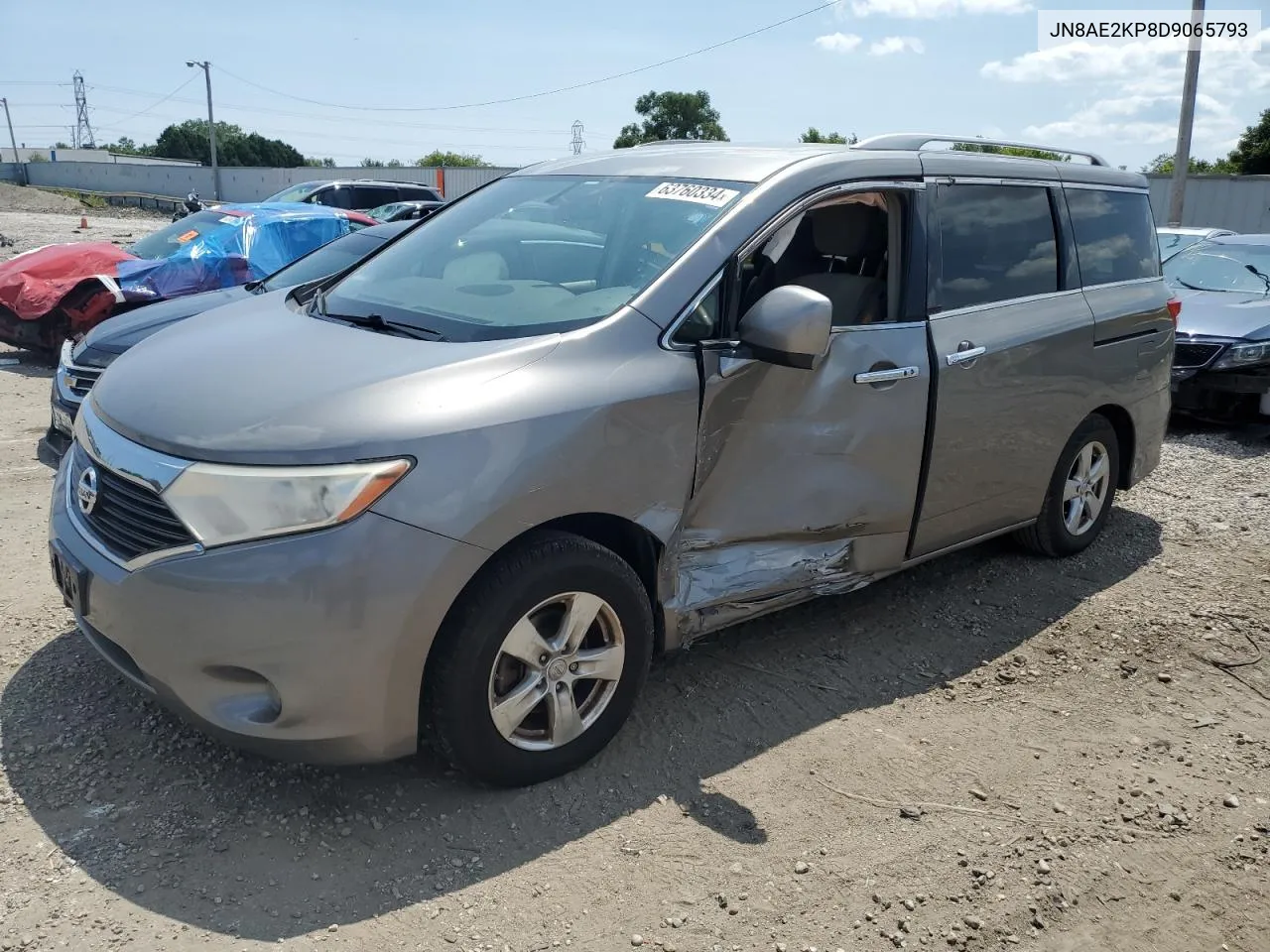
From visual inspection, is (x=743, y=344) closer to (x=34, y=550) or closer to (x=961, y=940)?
(x=961, y=940)

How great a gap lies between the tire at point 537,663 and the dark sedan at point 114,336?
2822mm

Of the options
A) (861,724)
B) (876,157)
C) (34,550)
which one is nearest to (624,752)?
(861,724)

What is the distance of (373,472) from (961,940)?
191cm

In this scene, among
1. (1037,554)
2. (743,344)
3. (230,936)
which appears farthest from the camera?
(1037,554)

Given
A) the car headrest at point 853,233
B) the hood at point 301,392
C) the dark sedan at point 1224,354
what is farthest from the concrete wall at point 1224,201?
the hood at point 301,392

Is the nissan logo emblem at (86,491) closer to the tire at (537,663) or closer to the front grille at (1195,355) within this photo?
the tire at (537,663)

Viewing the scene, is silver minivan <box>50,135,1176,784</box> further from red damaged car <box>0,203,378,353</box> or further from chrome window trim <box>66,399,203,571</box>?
red damaged car <box>0,203,378,353</box>

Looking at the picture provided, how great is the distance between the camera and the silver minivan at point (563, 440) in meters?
2.64

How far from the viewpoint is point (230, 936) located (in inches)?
98.0

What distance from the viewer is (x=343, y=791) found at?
3.07m

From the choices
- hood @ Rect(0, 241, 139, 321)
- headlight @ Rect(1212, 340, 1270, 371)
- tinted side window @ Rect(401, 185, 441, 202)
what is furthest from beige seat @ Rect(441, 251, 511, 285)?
tinted side window @ Rect(401, 185, 441, 202)

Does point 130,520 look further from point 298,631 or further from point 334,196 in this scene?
point 334,196

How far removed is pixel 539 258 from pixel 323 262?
163 inches

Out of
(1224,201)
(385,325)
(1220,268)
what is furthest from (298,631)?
(1224,201)
